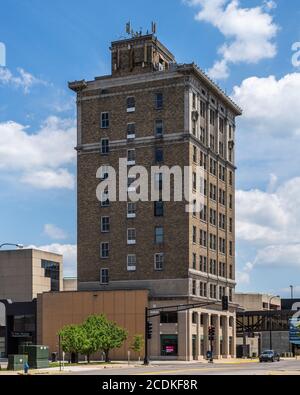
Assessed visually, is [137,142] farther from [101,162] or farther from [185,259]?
[185,259]

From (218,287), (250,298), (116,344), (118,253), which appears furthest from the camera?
(250,298)

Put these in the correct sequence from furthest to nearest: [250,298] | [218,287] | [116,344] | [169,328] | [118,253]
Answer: [250,298] < [218,287] < [118,253] < [169,328] < [116,344]

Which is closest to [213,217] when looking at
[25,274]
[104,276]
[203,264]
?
[203,264]

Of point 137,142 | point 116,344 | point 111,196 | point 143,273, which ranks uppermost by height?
point 137,142

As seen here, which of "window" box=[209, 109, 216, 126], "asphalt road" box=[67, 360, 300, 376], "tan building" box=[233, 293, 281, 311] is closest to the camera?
"asphalt road" box=[67, 360, 300, 376]

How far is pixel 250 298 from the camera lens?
175125 millimetres

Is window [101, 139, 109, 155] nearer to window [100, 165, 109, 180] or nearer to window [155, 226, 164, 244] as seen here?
window [100, 165, 109, 180]

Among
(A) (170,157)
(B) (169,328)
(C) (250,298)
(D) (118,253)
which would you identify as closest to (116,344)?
(B) (169,328)

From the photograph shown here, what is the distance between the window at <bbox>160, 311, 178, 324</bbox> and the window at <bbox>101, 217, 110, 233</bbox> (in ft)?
49.8

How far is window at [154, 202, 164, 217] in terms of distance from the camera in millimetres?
102625

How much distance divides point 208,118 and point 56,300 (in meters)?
35.0

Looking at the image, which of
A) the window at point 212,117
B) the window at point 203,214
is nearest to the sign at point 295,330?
the window at point 203,214

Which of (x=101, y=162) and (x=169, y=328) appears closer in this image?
(x=169, y=328)

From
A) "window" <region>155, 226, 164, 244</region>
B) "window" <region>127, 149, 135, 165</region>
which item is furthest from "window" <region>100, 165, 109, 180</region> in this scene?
"window" <region>155, 226, 164, 244</region>
